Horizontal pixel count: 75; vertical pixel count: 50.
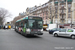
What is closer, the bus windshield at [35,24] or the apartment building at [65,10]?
the bus windshield at [35,24]

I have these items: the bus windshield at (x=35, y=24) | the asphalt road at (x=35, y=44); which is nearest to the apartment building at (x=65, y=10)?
the bus windshield at (x=35, y=24)

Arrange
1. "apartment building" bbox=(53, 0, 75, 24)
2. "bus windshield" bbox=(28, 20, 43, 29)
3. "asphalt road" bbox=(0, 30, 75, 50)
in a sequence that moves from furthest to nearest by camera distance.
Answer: "apartment building" bbox=(53, 0, 75, 24) < "bus windshield" bbox=(28, 20, 43, 29) < "asphalt road" bbox=(0, 30, 75, 50)

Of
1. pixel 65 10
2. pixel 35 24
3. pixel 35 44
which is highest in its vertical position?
pixel 65 10

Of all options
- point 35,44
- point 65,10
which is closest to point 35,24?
point 35,44

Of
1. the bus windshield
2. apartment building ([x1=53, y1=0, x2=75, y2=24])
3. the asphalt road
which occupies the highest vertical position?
apartment building ([x1=53, y1=0, x2=75, y2=24])

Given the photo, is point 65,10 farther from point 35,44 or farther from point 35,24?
point 35,44

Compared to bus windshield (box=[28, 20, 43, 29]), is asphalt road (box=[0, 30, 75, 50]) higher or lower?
lower

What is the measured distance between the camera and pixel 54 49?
6.67 metres

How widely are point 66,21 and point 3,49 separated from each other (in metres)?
41.5

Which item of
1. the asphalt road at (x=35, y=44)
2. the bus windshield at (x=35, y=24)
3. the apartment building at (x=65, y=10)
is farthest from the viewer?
the apartment building at (x=65, y=10)

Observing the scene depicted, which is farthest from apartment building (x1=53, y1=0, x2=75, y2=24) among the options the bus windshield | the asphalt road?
the asphalt road

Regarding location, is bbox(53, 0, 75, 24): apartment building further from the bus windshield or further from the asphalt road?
the asphalt road

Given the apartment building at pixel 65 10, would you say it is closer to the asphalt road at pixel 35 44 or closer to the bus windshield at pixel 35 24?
the bus windshield at pixel 35 24

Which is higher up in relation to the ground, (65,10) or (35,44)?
(65,10)
